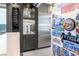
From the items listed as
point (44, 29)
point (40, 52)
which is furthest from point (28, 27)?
point (40, 52)

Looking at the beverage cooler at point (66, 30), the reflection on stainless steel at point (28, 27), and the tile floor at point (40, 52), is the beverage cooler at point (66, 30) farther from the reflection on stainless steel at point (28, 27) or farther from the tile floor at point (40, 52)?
the reflection on stainless steel at point (28, 27)

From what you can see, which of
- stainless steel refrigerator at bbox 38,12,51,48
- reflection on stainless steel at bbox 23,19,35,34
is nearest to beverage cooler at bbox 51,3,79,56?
stainless steel refrigerator at bbox 38,12,51,48

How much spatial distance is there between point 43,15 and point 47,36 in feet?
0.66

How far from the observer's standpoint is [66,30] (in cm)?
114

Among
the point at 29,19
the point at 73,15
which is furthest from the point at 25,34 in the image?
the point at 73,15

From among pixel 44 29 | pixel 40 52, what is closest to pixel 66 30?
pixel 44 29

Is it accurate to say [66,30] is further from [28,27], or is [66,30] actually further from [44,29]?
[28,27]

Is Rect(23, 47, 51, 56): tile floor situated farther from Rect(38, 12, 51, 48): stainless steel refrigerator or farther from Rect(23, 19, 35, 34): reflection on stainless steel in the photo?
Rect(23, 19, 35, 34): reflection on stainless steel

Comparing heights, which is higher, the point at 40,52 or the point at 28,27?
the point at 28,27

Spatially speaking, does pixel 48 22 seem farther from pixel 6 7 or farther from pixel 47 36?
pixel 6 7

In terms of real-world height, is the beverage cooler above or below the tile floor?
above

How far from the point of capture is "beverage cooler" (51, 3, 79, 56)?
3.68 feet

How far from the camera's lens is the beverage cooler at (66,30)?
1.12 m

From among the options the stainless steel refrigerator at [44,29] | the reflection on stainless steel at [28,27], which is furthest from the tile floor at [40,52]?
the reflection on stainless steel at [28,27]
